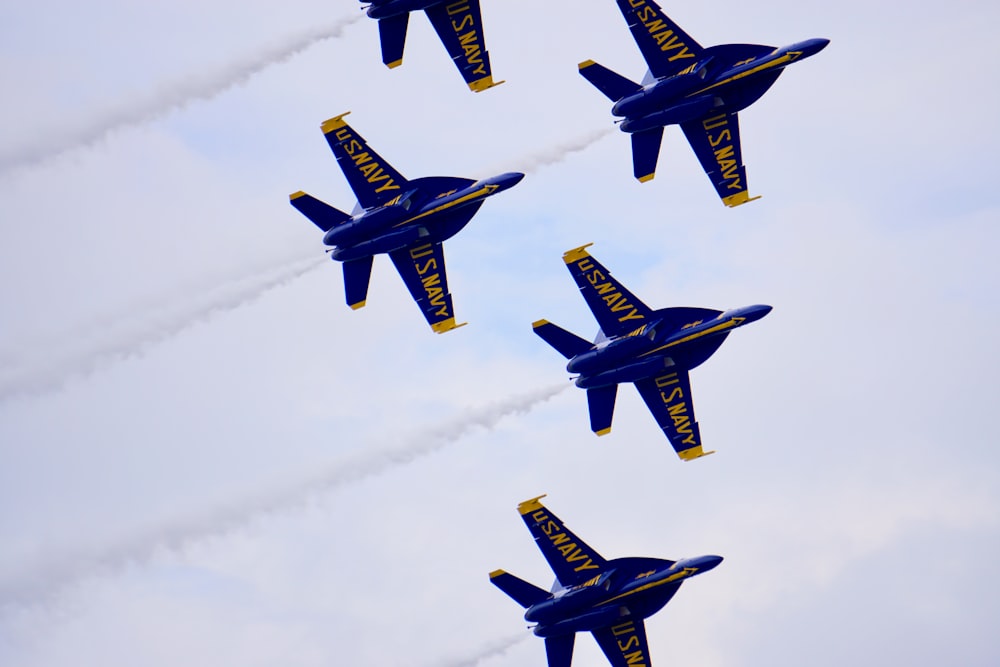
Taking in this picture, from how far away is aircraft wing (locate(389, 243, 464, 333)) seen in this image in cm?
15975

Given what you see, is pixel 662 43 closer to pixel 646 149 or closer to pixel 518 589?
pixel 646 149

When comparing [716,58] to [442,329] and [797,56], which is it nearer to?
[797,56]

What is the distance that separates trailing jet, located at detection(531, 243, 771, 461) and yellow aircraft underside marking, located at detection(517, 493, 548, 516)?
5.66 meters

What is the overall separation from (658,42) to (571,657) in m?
31.2

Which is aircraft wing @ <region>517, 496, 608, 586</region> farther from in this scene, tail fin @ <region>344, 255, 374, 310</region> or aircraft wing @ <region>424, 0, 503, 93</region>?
aircraft wing @ <region>424, 0, 503, 93</region>

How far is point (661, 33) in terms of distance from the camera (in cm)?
15862

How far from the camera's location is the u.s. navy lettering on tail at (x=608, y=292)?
160m

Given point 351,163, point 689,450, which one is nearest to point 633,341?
point 689,450

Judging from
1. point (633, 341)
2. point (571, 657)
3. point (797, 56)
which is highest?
point (797, 56)

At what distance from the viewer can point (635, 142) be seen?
160125 mm

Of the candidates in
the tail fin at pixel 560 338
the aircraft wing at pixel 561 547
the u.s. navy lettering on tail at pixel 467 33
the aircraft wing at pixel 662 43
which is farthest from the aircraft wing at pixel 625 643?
the u.s. navy lettering on tail at pixel 467 33

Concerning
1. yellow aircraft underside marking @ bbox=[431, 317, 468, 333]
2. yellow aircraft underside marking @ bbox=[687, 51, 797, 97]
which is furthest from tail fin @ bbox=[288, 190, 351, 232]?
yellow aircraft underside marking @ bbox=[687, 51, 797, 97]

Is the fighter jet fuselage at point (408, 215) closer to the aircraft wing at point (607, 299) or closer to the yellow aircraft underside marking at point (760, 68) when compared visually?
the aircraft wing at point (607, 299)

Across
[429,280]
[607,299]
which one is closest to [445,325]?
[429,280]
